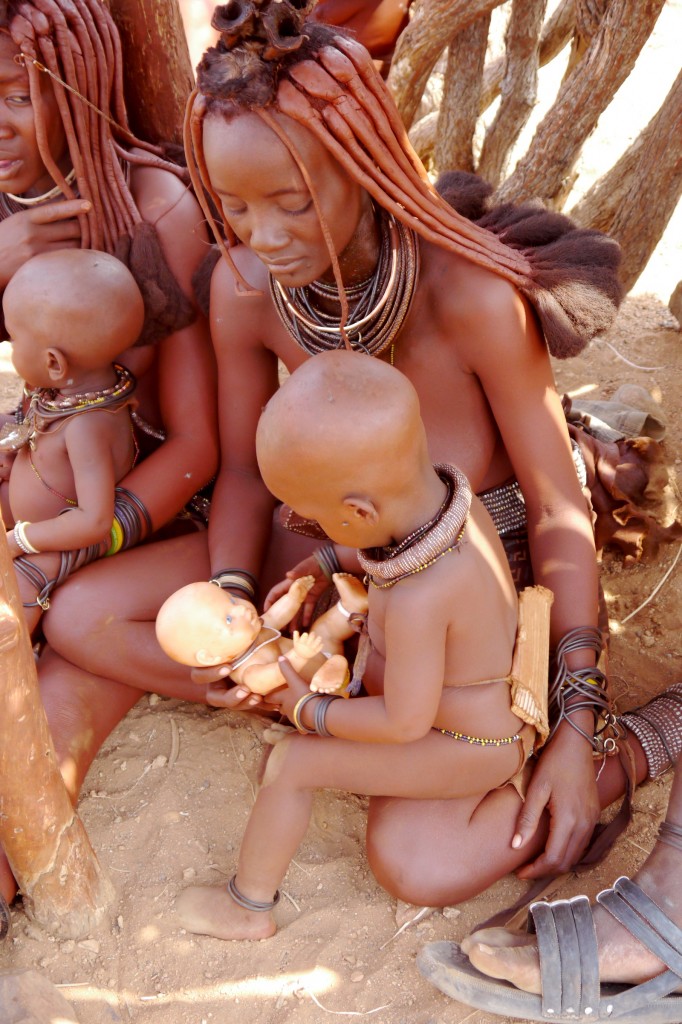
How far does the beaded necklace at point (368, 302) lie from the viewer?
84.4 inches

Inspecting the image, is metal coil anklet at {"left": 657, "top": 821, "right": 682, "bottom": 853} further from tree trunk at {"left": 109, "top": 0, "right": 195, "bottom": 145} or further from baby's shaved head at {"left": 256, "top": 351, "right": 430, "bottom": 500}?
tree trunk at {"left": 109, "top": 0, "right": 195, "bottom": 145}

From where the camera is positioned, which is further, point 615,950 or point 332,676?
point 332,676

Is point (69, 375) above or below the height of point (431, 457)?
below

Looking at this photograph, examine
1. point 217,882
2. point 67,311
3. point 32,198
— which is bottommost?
point 217,882

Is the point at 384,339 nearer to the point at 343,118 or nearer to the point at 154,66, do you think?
the point at 343,118

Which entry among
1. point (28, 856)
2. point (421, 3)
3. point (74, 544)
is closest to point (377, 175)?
point (74, 544)

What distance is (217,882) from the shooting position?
7.47 feet

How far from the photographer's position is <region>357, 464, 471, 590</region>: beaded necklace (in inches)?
70.8

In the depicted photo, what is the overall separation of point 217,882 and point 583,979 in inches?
33.0

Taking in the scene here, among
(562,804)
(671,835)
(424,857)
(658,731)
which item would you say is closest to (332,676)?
(424,857)

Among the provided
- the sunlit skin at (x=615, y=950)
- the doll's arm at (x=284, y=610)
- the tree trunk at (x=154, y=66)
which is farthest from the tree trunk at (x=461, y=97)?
the sunlit skin at (x=615, y=950)

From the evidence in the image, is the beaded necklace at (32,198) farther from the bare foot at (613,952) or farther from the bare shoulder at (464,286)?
the bare foot at (613,952)

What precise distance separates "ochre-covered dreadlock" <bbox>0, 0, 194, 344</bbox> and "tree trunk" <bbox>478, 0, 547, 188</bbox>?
190 cm

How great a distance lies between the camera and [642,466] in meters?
2.79
